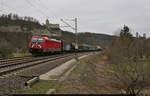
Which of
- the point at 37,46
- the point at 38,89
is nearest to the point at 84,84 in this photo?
the point at 38,89

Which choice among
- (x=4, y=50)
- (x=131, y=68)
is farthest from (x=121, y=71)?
(x=4, y=50)

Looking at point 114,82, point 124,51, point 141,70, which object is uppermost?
point 124,51

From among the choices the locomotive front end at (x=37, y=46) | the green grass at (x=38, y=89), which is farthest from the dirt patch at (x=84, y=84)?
the locomotive front end at (x=37, y=46)

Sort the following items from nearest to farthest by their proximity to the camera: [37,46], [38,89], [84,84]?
[38,89] < [84,84] < [37,46]

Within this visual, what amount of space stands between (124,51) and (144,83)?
7748 mm

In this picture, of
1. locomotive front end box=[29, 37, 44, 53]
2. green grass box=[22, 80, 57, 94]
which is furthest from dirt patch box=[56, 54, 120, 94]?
locomotive front end box=[29, 37, 44, 53]

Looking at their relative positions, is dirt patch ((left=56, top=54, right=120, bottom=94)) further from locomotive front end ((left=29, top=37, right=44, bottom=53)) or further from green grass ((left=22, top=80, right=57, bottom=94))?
locomotive front end ((left=29, top=37, right=44, bottom=53))

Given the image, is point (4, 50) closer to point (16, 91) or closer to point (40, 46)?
point (40, 46)

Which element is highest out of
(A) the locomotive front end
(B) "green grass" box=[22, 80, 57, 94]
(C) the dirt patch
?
(A) the locomotive front end

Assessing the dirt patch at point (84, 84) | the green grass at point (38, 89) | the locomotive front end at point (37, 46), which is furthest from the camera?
the locomotive front end at point (37, 46)

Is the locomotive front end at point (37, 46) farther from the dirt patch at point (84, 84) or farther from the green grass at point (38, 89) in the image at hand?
the green grass at point (38, 89)

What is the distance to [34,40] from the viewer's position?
2906cm

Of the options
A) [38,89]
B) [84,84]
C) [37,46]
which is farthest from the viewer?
[37,46]

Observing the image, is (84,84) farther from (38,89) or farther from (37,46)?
(37,46)
